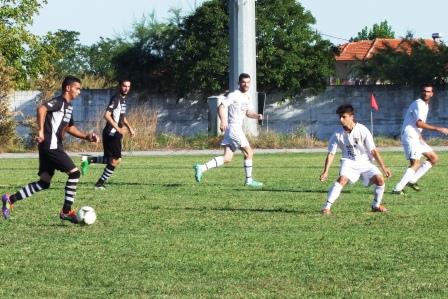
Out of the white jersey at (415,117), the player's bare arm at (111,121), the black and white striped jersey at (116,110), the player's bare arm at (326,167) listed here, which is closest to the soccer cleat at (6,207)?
the player's bare arm at (326,167)

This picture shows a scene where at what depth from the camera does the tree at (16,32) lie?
4962 centimetres

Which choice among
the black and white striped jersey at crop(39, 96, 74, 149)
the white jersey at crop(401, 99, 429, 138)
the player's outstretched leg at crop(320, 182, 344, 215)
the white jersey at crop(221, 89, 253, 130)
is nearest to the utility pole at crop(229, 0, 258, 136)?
the white jersey at crop(221, 89, 253, 130)

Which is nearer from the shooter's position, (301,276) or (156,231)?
(301,276)

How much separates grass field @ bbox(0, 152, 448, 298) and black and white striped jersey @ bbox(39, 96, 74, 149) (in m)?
0.97

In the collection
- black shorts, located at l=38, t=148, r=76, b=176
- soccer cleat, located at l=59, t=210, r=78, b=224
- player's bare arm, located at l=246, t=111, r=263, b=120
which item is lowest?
soccer cleat, located at l=59, t=210, r=78, b=224

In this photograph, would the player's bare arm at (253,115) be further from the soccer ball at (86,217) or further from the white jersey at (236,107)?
the soccer ball at (86,217)

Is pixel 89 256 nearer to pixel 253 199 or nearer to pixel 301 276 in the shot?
pixel 301 276

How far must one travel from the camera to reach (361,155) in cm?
1396

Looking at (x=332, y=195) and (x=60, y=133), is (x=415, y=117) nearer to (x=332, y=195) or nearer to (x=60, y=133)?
(x=332, y=195)

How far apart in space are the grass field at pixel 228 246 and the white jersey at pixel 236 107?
1608mm

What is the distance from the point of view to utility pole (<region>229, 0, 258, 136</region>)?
126 ft

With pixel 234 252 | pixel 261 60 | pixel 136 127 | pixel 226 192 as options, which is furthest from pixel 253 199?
pixel 261 60

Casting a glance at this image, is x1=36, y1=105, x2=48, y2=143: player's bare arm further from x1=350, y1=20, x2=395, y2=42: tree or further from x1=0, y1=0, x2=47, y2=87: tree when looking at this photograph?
x1=350, y1=20, x2=395, y2=42: tree

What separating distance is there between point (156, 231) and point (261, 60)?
37972 millimetres
